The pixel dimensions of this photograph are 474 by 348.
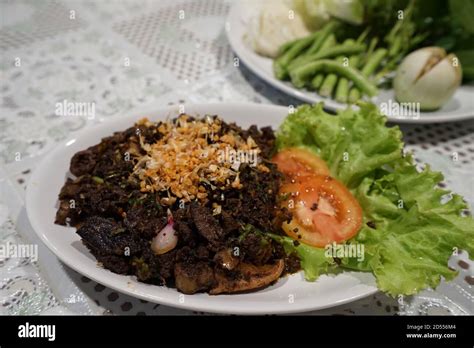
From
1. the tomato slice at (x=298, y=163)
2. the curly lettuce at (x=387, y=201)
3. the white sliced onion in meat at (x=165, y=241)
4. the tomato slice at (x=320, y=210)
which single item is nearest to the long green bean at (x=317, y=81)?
the curly lettuce at (x=387, y=201)

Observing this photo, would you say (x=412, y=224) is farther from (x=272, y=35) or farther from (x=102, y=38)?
(x=102, y=38)

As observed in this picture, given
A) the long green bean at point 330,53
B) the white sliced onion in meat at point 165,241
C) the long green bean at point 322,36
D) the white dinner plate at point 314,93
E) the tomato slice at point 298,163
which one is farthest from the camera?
the long green bean at point 322,36

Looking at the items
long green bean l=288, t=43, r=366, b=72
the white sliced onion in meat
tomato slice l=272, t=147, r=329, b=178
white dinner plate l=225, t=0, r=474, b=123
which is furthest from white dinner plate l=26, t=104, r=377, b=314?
long green bean l=288, t=43, r=366, b=72

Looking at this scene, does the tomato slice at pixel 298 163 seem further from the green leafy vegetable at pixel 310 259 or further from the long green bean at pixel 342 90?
the long green bean at pixel 342 90

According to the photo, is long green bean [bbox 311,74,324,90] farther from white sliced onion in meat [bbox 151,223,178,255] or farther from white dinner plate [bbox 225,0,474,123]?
white sliced onion in meat [bbox 151,223,178,255]

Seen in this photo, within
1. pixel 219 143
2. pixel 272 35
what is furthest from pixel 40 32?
pixel 219 143

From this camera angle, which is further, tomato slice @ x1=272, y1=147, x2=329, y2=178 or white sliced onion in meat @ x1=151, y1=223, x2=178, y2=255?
tomato slice @ x1=272, y1=147, x2=329, y2=178
